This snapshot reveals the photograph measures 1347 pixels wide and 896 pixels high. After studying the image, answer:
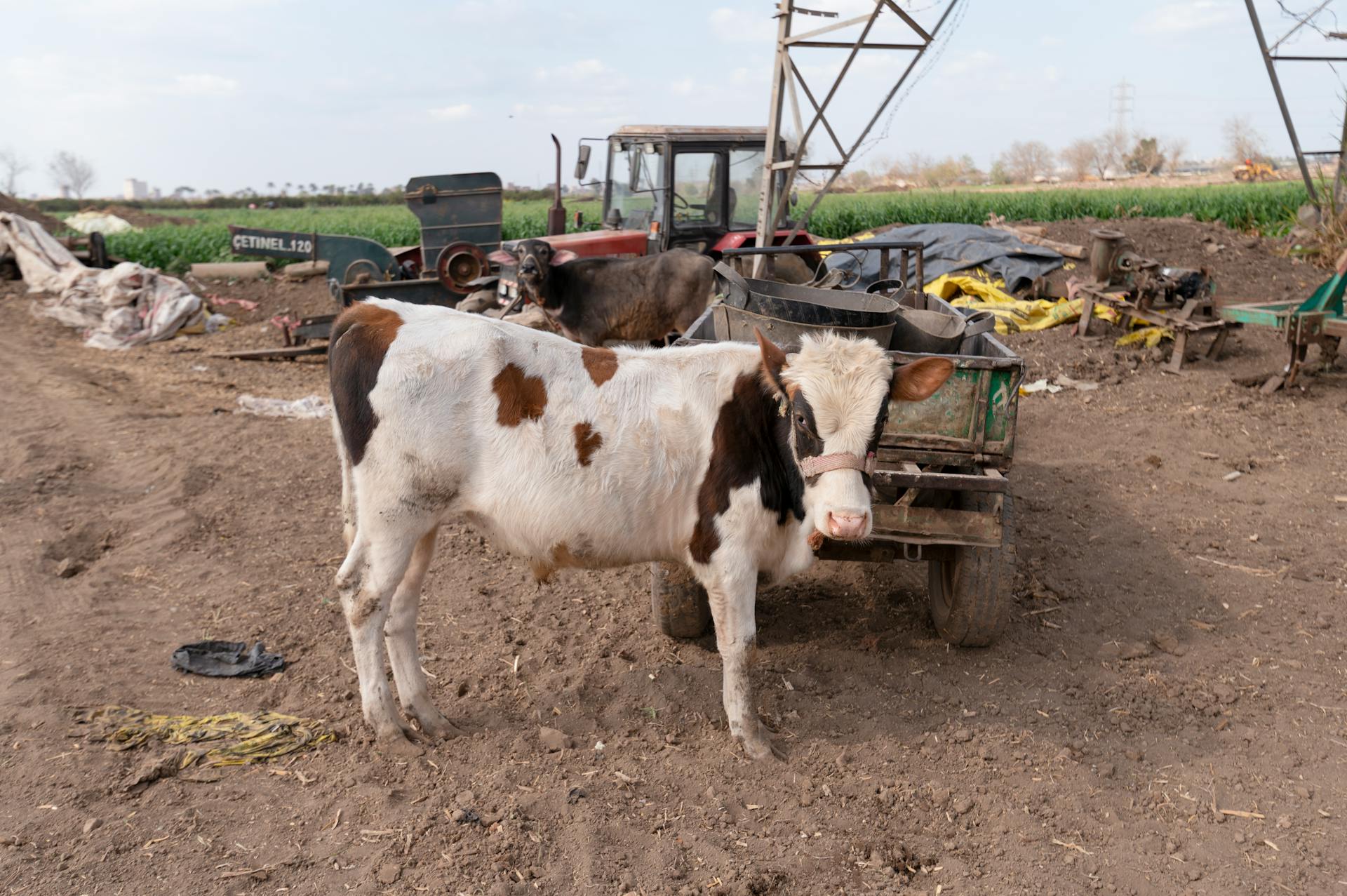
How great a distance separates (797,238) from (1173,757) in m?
10.7

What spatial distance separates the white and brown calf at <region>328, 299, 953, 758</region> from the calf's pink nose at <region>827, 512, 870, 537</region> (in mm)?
281

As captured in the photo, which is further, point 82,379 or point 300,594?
point 82,379

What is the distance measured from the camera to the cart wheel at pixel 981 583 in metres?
4.65

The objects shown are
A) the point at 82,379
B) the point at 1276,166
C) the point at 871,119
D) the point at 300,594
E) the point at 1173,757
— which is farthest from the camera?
the point at 1276,166

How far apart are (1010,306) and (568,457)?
1085 cm

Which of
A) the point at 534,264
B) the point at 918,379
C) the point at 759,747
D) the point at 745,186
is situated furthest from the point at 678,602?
the point at 745,186

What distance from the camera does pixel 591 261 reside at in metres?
10.8

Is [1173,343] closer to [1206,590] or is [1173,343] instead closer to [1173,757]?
[1206,590]

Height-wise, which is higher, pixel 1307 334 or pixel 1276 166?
pixel 1276 166

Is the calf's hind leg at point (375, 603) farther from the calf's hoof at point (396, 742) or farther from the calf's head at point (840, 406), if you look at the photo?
the calf's head at point (840, 406)

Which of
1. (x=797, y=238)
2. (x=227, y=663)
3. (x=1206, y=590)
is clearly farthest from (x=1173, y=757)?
(x=797, y=238)

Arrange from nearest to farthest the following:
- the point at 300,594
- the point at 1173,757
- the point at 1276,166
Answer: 1. the point at 1173,757
2. the point at 300,594
3. the point at 1276,166

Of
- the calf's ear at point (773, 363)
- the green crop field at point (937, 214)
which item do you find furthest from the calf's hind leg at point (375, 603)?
the green crop field at point (937, 214)

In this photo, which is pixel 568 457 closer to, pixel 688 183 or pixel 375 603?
pixel 375 603
